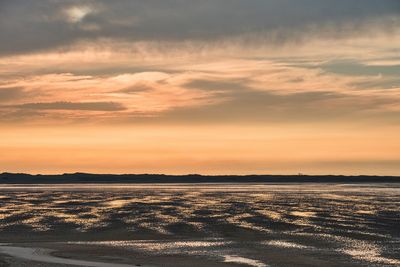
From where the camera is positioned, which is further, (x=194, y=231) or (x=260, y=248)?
(x=194, y=231)

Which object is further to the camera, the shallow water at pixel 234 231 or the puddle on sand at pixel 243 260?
the shallow water at pixel 234 231

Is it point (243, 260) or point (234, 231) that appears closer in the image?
point (243, 260)

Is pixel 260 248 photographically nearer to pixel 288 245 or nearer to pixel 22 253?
pixel 288 245

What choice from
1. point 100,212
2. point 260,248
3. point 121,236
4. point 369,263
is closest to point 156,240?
point 121,236

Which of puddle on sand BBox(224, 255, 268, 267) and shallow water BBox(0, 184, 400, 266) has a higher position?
shallow water BBox(0, 184, 400, 266)

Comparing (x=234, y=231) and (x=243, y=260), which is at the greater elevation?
(x=234, y=231)

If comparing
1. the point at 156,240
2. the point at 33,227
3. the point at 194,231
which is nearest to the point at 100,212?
the point at 33,227

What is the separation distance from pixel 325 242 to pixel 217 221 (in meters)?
11.0

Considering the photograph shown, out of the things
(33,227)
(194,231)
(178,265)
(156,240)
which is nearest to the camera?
(178,265)

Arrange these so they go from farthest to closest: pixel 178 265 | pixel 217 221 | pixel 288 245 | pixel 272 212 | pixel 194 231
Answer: pixel 272 212 < pixel 217 221 < pixel 194 231 < pixel 288 245 < pixel 178 265

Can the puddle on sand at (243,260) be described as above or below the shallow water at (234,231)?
below

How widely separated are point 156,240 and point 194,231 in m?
4.00

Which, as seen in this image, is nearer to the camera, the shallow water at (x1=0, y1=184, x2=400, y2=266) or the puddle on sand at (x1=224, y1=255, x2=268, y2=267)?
the puddle on sand at (x1=224, y1=255, x2=268, y2=267)

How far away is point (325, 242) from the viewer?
28922mm
